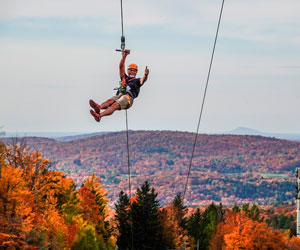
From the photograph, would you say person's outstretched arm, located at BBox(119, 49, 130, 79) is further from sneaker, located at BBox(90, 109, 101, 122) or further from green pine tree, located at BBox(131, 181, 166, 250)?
green pine tree, located at BBox(131, 181, 166, 250)

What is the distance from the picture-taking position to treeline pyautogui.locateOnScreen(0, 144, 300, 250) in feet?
237

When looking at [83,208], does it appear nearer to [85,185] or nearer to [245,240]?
[85,185]

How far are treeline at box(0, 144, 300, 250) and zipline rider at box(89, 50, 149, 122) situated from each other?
38.9 metres

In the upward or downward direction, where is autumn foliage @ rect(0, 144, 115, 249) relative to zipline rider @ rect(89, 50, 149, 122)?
downward

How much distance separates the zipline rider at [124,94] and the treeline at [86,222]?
3889 cm

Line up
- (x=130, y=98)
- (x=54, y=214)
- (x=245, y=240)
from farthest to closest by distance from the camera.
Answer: (x=245, y=240) → (x=54, y=214) → (x=130, y=98)

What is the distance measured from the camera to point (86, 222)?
103 metres

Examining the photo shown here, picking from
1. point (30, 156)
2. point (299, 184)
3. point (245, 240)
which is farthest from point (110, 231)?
point (299, 184)

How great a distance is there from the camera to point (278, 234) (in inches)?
4405

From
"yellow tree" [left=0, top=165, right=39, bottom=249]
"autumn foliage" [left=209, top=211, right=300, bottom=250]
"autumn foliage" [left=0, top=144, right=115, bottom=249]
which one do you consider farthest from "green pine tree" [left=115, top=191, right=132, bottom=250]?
"yellow tree" [left=0, top=165, right=39, bottom=249]

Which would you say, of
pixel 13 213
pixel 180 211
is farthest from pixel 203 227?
pixel 13 213

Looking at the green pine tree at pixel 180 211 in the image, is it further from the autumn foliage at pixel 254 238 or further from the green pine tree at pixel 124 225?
the autumn foliage at pixel 254 238

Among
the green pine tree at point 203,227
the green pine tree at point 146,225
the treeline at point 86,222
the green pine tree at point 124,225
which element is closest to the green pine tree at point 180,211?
the treeline at point 86,222

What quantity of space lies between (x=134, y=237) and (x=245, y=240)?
54.9 ft
